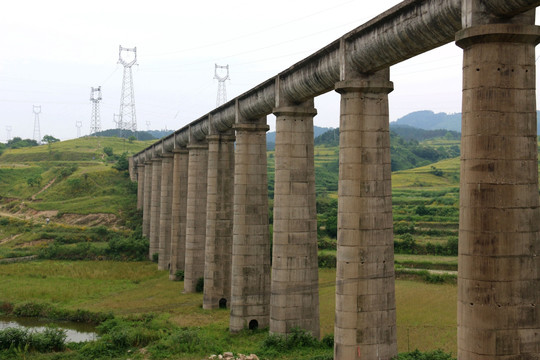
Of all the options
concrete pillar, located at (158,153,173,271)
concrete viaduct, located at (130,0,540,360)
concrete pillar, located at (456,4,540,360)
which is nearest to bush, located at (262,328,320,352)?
concrete viaduct, located at (130,0,540,360)

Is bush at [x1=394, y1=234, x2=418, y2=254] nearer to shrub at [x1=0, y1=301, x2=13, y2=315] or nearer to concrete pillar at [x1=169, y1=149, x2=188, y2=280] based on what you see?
concrete pillar at [x1=169, y1=149, x2=188, y2=280]

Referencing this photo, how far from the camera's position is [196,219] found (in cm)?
4556

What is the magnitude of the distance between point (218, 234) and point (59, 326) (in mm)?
12525

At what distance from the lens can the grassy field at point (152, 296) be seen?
3305cm

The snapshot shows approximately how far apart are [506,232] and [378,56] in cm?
905

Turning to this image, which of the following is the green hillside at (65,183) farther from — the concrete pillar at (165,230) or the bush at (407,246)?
the bush at (407,246)

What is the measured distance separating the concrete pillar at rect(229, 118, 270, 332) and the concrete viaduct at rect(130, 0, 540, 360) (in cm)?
7

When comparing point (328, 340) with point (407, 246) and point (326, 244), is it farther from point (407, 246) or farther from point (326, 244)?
point (326, 244)

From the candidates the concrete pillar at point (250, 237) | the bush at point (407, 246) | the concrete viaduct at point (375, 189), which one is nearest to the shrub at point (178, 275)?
the concrete viaduct at point (375, 189)

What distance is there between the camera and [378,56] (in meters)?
20.6

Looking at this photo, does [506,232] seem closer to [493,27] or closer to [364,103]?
[493,27]

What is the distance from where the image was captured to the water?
117 ft

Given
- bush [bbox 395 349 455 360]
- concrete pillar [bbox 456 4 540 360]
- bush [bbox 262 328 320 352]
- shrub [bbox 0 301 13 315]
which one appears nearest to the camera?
concrete pillar [bbox 456 4 540 360]

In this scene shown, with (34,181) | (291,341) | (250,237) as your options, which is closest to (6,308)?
Answer: (250,237)
